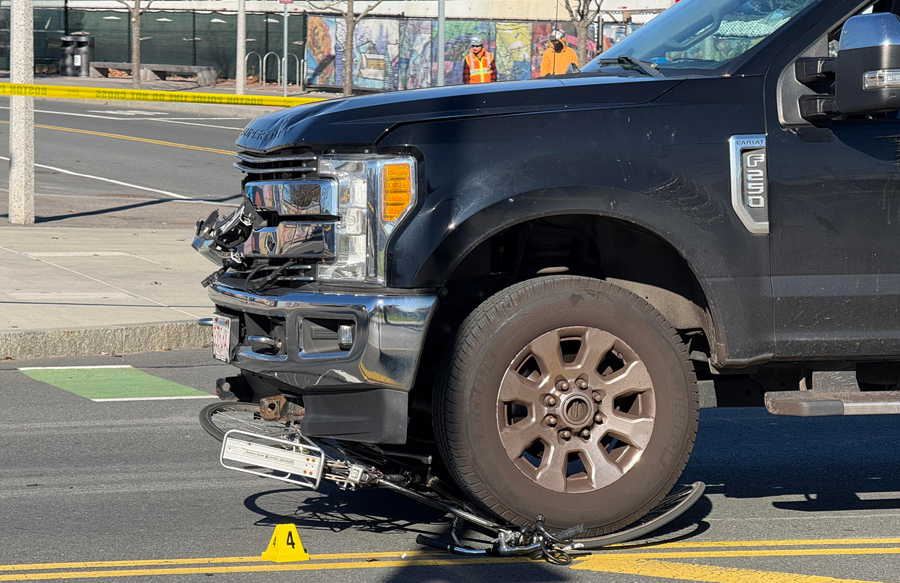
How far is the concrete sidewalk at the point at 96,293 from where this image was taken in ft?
29.6

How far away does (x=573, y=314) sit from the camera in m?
4.64

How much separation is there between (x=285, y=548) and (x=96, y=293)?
6.16m

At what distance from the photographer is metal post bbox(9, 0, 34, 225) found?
44.1ft

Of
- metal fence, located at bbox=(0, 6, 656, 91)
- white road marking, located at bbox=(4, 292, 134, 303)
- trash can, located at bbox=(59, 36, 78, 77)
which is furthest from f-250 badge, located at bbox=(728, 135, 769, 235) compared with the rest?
trash can, located at bbox=(59, 36, 78, 77)

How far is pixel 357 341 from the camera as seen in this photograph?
4.45 meters

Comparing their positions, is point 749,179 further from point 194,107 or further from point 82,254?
point 194,107

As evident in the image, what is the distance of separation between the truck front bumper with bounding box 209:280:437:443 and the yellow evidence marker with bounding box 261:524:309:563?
391 millimetres

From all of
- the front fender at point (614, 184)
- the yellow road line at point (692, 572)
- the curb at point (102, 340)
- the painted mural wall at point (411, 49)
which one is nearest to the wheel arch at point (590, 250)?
the front fender at point (614, 184)

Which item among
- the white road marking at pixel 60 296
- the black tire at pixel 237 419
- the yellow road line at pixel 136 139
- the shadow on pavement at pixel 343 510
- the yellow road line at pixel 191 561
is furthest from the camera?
the yellow road line at pixel 136 139

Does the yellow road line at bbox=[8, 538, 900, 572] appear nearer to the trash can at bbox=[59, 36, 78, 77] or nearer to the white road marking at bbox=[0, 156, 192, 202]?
the white road marking at bbox=[0, 156, 192, 202]

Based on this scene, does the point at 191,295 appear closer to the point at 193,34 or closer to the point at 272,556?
the point at 272,556

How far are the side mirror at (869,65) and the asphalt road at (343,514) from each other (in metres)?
1.70

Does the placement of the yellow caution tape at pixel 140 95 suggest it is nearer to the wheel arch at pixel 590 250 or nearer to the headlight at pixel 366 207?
the wheel arch at pixel 590 250

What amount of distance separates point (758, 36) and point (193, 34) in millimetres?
41529
